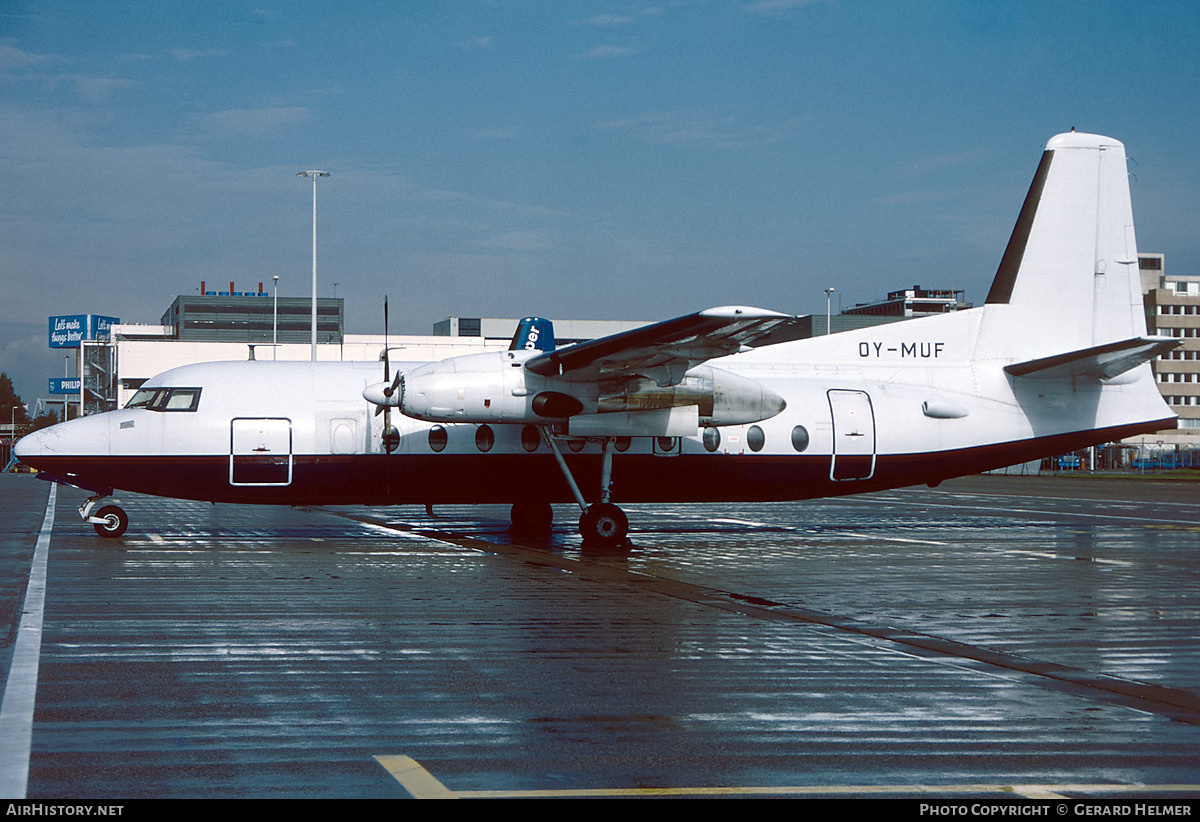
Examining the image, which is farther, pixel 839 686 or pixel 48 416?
pixel 48 416

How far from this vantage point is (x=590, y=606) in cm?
1230

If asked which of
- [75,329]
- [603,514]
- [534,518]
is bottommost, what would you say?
[534,518]

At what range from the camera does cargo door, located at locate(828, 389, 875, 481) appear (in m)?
21.2

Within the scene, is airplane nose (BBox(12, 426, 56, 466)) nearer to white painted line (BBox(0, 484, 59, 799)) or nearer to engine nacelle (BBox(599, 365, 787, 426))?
white painted line (BBox(0, 484, 59, 799))

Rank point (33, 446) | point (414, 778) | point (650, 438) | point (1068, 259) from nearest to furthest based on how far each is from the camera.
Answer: point (414, 778) → point (33, 446) → point (650, 438) → point (1068, 259)

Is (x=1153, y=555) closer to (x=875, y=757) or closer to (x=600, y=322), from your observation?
(x=875, y=757)

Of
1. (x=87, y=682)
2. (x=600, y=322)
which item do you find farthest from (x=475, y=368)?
(x=600, y=322)

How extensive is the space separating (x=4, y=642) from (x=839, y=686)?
6.74 m

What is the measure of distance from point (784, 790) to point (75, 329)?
138 meters

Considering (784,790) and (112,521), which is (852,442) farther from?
(784,790)

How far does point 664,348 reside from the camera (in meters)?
17.8

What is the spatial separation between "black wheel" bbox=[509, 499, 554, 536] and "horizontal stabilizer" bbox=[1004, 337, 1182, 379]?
9082 mm

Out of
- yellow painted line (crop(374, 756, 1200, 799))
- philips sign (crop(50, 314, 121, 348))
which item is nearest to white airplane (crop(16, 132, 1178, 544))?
yellow painted line (crop(374, 756, 1200, 799))

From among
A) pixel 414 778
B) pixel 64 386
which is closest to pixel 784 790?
pixel 414 778
